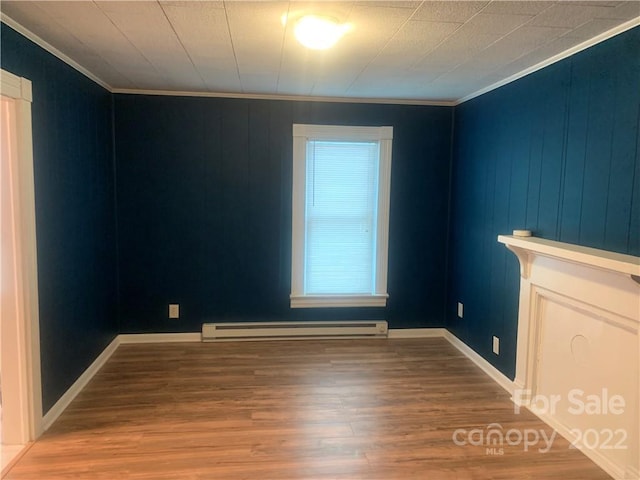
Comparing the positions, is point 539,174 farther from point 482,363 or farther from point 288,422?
point 288,422

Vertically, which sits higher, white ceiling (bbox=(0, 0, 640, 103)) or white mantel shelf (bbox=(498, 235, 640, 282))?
white ceiling (bbox=(0, 0, 640, 103))

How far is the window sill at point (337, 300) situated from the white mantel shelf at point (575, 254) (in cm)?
155

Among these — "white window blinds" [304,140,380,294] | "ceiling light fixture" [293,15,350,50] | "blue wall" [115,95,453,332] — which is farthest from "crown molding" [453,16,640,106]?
"ceiling light fixture" [293,15,350,50]

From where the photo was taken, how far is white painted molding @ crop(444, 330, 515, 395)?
328 cm

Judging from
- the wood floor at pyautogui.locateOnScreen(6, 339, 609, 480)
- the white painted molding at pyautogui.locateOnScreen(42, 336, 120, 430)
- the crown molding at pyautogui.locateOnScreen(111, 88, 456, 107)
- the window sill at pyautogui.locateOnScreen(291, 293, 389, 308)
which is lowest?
the wood floor at pyautogui.locateOnScreen(6, 339, 609, 480)

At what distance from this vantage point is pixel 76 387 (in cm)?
309

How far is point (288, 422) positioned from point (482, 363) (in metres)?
1.76

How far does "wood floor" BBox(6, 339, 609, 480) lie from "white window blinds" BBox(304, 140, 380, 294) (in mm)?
724

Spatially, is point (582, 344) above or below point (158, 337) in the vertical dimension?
above

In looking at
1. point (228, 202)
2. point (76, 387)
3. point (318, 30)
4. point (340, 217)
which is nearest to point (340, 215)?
point (340, 217)

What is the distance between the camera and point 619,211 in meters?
2.27

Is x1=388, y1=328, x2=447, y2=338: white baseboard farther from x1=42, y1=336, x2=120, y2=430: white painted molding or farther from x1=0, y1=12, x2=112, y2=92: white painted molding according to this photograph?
x1=0, y1=12, x2=112, y2=92: white painted molding

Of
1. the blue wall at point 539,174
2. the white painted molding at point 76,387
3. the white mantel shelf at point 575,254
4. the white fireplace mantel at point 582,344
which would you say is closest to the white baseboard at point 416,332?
the blue wall at point 539,174

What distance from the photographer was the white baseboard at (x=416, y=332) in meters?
4.41
